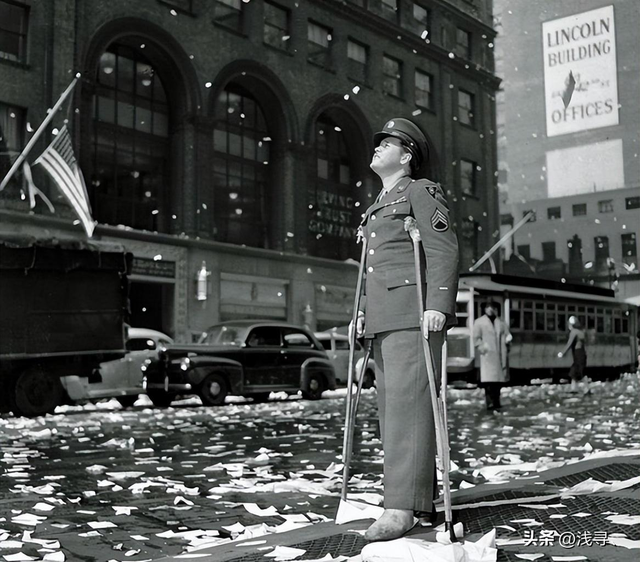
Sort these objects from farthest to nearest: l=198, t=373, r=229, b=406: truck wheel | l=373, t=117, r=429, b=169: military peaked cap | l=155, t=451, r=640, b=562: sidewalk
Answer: l=198, t=373, r=229, b=406: truck wheel → l=373, t=117, r=429, b=169: military peaked cap → l=155, t=451, r=640, b=562: sidewalk

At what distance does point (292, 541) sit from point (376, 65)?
113 feet

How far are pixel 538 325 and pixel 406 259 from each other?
22.6 m

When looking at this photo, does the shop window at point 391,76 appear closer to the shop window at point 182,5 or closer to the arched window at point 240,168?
the arched window at point 240,168

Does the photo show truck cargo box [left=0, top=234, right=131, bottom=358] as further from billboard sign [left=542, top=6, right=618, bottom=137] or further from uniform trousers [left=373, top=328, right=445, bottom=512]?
uniform trousers [left=373, top=328, right=445, bottom=512]

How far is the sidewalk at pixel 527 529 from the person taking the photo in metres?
3.77

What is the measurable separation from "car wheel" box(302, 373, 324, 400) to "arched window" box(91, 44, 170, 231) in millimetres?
11323

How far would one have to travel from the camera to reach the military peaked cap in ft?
15.1

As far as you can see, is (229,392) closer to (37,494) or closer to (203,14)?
(37,494)

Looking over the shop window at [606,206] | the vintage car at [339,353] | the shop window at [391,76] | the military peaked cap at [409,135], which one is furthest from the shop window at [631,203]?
the military peaked cap at [409,135]

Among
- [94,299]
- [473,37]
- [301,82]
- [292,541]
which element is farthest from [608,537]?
[473,37]

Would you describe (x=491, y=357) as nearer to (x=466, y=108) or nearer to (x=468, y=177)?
(x=468, y=177)

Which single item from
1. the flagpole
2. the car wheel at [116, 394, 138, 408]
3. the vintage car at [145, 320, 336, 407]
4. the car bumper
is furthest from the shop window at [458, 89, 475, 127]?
the car bumper

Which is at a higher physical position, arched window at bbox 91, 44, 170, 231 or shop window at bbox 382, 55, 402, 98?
shop window at bbox 382, 55, 402, 98

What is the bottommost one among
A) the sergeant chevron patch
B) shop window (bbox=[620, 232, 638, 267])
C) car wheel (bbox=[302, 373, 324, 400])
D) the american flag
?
car wheel (bbox=[302, 373, 324, 400])
